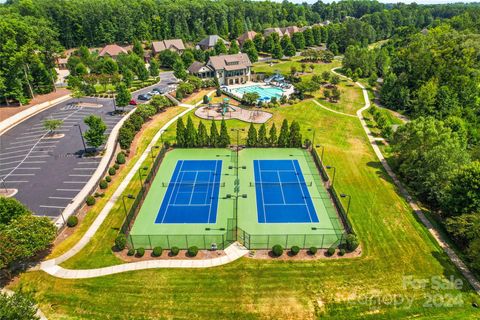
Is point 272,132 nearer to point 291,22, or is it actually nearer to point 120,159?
point 120,159

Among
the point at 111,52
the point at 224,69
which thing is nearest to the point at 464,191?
the point at 224,69

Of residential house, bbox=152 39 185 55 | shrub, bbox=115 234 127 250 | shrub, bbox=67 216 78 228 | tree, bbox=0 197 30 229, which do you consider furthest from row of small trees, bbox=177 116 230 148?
residential house, bbox=152 39 185 55

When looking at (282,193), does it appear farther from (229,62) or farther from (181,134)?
(229,62)

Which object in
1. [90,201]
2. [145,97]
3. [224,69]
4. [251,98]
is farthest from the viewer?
[224,69]

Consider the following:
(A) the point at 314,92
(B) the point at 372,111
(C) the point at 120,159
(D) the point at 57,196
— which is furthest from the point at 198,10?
(D) the point at 57,196

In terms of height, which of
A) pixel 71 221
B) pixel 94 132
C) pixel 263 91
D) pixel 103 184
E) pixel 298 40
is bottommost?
pixel 71 221

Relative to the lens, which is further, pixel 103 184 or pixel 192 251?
pixel 103 184

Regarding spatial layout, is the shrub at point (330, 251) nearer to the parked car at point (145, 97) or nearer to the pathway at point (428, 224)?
the pathway at point (428, 224)

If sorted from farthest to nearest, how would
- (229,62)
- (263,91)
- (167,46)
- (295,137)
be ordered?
(167,46)
(229,62)
(263,91)
(295,137)
